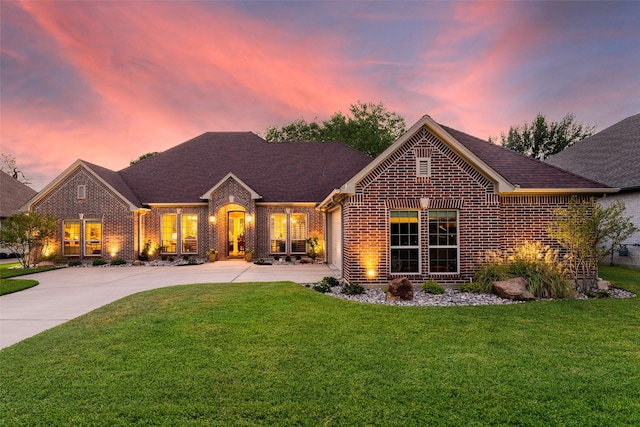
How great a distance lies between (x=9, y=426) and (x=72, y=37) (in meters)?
15.3

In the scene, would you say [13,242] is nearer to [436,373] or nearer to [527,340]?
[436,373]

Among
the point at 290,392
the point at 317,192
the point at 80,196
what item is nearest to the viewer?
the point at 290,392

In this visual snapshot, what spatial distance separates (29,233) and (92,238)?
2.45 meters

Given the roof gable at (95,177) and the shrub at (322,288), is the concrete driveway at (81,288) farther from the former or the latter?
the roof gable at (95,177)

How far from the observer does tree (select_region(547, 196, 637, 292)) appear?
834 centimetres

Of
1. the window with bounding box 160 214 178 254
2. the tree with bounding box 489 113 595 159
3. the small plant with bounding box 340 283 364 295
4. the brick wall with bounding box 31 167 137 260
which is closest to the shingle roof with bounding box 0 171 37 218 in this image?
the brick wall with bounding box 31 167 137 260

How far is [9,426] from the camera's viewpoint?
278 cm

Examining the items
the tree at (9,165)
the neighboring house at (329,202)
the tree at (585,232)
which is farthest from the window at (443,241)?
the tree at (9,165)

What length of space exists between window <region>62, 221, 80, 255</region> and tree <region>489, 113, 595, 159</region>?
41.0m

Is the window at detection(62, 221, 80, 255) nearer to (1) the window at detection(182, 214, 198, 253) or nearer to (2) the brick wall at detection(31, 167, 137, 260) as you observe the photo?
(2) the brick wall at detection(31, 167, 137, 260)

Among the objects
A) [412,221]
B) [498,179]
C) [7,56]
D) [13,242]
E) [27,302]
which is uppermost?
[7,56]

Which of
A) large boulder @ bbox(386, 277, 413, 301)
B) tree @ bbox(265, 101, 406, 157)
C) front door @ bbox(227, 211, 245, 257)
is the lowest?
large boulder @ bbox(386, 277, 413, 301)

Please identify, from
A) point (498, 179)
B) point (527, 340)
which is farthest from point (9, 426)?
point (498, 179)

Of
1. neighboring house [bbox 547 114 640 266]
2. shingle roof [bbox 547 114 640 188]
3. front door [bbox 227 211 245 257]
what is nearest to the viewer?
neighboring house [bbox 547 114 640 266]
